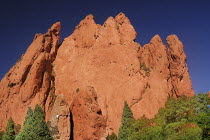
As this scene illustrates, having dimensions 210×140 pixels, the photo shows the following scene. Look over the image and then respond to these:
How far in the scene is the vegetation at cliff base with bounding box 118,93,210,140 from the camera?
31812 millimetres

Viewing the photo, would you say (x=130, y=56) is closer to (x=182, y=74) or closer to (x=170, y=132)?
(x=182, y=74)

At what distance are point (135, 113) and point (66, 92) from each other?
2274 cm

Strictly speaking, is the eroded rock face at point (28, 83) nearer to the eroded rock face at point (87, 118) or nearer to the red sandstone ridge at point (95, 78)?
the red sandstone ridge at point (95, 78)

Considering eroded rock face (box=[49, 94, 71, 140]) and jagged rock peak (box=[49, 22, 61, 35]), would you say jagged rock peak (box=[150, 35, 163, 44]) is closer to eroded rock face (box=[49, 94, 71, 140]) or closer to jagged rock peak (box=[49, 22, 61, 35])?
jagged rock peak (box=[49, 22, 61, 35])

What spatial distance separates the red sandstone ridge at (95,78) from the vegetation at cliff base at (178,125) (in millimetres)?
15190

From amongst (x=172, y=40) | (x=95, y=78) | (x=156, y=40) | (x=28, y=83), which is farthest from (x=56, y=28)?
(x=172, y=40)

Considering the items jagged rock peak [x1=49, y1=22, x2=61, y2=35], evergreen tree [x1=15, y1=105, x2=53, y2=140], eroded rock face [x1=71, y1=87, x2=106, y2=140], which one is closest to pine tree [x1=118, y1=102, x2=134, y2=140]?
eroded rock face [x1=71, y1=87, x2=106, y2=140]

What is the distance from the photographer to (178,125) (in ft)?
109

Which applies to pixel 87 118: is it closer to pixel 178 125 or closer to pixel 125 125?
pixel 125 125

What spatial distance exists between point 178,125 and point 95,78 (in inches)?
1741

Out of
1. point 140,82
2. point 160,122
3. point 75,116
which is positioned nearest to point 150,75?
point 140,82

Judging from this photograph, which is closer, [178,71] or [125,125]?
[125,125]

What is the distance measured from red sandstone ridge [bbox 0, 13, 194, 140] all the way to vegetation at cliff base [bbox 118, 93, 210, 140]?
15.2 metres

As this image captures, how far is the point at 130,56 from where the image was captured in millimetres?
76062
